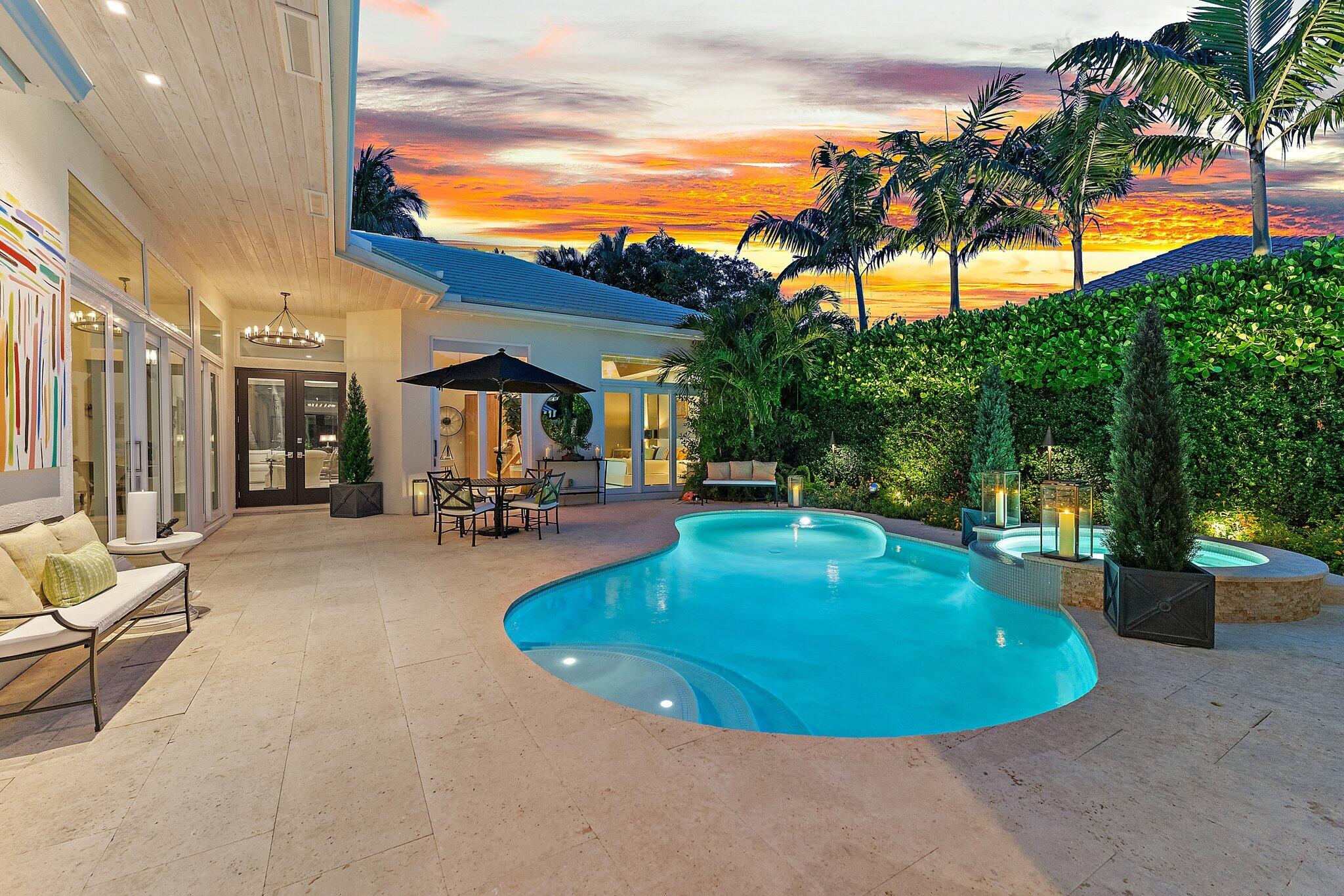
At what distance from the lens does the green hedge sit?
558 cm

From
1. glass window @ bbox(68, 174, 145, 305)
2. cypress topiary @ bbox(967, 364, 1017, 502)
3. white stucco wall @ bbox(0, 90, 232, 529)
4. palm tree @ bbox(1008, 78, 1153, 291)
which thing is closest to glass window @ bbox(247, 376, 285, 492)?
glass window @ bbox(68, 174, 145, 305)

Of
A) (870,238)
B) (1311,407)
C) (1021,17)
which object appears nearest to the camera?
(1311,407)

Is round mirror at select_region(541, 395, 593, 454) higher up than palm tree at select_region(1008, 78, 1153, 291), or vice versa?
palm tree at select_region(1008, 78, 1153, 291)

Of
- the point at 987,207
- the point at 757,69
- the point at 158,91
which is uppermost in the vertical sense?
the point at 757,69

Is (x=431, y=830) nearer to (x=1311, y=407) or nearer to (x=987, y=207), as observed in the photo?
(x=1311, y=407)

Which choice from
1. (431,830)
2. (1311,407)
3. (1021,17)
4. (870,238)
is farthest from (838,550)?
(870,238)

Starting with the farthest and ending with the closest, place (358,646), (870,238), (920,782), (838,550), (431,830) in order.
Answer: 1. (870,238)
2. (838,550)
3. (358,646)
4. (920,782)
5. (431,830)

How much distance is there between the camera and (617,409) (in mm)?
11828

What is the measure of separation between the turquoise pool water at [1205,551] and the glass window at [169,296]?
8.65 meters

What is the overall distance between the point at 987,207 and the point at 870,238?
2996mm

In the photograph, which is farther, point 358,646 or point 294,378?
point 294,378

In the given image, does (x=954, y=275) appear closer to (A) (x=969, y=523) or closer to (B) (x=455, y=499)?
(A) (x=969, y=523)

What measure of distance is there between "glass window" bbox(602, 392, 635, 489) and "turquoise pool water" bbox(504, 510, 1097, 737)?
16.3 ft

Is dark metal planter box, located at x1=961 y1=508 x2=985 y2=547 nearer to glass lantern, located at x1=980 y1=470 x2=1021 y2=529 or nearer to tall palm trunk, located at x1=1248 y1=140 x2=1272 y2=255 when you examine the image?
glass lantern, located at x1=980 y1=470 x2=1021 y2=529
